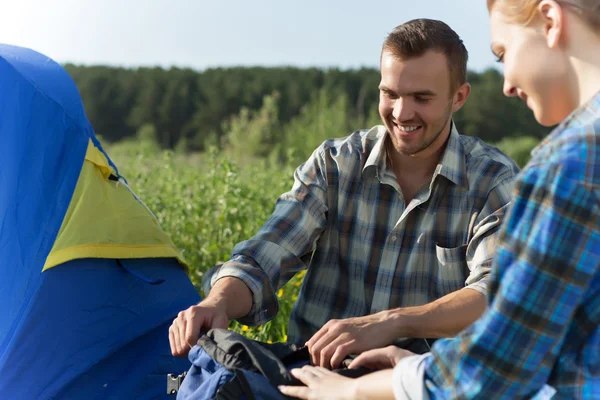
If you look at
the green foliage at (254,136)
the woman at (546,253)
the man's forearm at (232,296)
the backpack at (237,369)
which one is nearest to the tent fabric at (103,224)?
the man's forearm at (232,296)

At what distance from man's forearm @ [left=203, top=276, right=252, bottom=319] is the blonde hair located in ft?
3.48

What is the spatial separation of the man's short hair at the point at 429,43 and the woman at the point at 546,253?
97 cm

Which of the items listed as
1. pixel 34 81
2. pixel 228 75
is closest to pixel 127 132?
pixel 228 75

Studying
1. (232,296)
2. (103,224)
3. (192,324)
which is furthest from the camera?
(103,224)

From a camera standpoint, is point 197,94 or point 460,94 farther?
point 197,94

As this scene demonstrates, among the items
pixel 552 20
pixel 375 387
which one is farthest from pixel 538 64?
pixel 375 387

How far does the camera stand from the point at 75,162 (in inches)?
107

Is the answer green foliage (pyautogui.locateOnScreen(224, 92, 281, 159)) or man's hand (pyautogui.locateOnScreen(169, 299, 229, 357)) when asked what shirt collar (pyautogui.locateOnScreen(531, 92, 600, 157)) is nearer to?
man's hand (pyautogui.locateOnScreen(169, 299, 229, 357))

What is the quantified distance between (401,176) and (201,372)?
3.16ft

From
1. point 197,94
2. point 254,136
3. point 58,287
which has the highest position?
point 58,287

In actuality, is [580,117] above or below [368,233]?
above

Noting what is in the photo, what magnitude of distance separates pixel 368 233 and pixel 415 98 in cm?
42

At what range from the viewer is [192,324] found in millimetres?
1931

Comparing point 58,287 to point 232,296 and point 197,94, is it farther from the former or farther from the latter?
point 197,94
